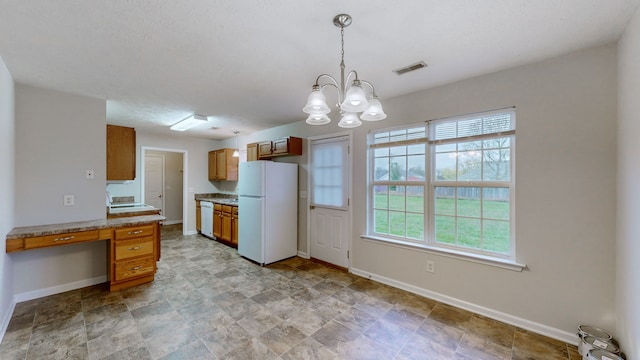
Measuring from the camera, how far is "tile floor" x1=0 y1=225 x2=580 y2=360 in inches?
76.5

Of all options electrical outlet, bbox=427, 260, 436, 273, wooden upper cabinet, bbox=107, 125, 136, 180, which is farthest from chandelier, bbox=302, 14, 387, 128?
wooden upper cabinet, bbox=107, 125, 136, 180

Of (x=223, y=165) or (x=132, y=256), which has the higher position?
(x=223, y=165)

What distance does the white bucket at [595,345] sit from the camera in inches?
69.2

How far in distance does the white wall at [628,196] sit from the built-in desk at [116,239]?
14.4ft

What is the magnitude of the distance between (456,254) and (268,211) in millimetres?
2580

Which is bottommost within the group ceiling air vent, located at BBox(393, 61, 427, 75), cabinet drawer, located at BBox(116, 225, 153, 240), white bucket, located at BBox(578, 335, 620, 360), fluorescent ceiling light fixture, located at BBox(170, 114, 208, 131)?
white bucket, located at BBox(578, 335, 620, 360)

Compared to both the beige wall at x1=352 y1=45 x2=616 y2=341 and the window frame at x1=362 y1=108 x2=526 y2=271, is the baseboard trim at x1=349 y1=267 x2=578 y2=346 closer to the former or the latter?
the beige wall at x1=352 y1=45 x2=616 y2=341

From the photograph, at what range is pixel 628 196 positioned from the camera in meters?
1.68

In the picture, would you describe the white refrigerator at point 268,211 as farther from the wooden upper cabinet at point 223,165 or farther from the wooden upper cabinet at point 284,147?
the wooden upper cabinet at point 223,165

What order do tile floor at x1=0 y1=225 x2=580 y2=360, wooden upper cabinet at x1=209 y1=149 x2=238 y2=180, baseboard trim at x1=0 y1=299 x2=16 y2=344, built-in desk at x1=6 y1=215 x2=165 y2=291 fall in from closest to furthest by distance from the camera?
tile floor at x1=0 y1=225 x2=580 y2=360 → baseboard trim at x1=0 y1=299 x2=16 y2=344 → built-in desk at x1=6 y1=215 x2=165 y2=291 → wooden upper cabinet at x1=209 y1=149 x2=238 y2=180

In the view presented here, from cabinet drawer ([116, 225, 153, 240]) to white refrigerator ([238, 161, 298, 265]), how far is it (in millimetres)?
1364

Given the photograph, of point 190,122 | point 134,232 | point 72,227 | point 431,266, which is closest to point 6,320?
point 72,227

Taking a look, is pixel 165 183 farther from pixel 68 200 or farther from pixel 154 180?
pixel 68 200

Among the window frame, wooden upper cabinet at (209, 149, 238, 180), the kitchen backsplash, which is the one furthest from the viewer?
wooden upper cabinet at (209, 149, 238, 180)
